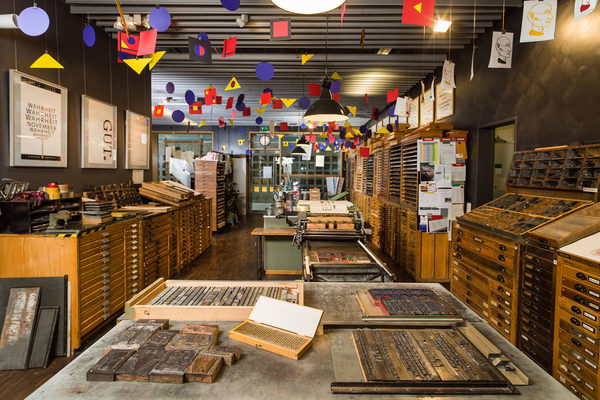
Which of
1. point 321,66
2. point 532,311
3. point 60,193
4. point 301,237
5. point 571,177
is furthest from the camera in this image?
point 321,66

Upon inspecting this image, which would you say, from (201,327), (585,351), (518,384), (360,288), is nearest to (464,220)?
(585,351)

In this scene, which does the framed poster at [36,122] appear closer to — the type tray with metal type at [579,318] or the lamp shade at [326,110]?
the lamp shade at [326,110]

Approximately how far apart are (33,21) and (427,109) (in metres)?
6.33

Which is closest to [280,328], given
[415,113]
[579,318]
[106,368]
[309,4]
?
[106,368]

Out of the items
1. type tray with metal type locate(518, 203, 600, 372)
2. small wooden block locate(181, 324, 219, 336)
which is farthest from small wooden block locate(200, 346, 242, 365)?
type tray with metal type locate(518, 203, 600, 372)

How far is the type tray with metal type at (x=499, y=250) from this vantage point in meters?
2.84

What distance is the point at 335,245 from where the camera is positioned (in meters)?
4.00

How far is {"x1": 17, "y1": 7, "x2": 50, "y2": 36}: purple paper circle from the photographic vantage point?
297 centimetres

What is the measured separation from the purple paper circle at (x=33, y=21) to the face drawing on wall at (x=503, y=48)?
4.17 metres

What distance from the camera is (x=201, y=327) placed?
5.27 ft

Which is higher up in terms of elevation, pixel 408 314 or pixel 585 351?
pixel 408 314

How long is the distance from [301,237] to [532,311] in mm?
2250

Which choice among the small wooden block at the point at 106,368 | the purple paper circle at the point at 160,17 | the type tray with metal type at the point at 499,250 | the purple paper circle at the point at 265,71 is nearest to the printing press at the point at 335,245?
the type tray with metal type at the point at 499,250

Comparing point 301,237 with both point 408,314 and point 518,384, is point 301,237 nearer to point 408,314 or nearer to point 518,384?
point 408,314
